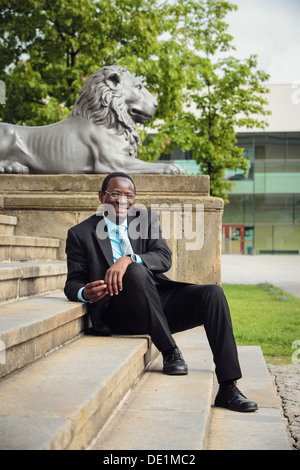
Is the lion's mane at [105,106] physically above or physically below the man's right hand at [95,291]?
above

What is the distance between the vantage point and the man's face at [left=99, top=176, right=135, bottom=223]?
4395 mm

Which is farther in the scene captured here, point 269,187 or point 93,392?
point 269,187

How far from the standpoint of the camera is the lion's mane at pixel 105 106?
6.51 m

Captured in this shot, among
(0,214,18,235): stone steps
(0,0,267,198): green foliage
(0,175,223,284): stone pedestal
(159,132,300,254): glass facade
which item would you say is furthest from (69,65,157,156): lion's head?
(159,132,300,254): glass facade

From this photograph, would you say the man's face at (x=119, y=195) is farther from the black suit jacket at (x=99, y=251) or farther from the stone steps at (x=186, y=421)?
the stone steps at (x=186, y=421)

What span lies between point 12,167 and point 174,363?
3506mm

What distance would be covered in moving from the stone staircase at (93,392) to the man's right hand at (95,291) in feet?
0.35

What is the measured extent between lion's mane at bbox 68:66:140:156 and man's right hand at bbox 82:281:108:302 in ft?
9.36

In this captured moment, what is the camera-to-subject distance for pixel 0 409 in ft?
7.78

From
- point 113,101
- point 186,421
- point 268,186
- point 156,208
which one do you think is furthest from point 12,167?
point 268,186

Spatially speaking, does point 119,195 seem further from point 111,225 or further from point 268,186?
point 268,186

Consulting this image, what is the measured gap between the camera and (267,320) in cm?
929

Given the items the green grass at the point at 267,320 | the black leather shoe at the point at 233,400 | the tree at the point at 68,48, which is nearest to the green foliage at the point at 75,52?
the tree at the point at 68,48
